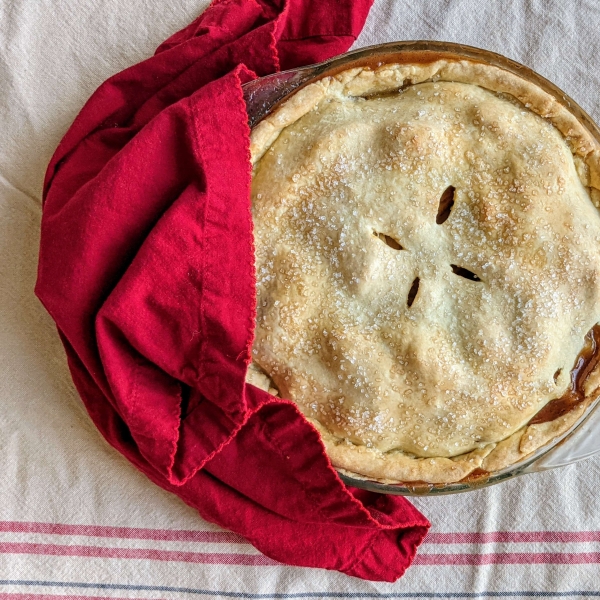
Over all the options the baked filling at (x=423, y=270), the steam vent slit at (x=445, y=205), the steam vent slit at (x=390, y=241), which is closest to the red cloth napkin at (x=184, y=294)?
the baked filling at (x=423, y=270)

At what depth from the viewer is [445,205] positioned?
1152 mm

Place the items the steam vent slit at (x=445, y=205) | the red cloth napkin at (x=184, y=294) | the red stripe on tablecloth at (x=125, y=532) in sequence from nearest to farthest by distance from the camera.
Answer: the red cloth napkin at (x=184, y=294) → the steam vent slit at (x=445, y=205) → the red stripe on tablecloth at (x=125, y=532)

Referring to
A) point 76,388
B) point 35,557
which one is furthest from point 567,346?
point 35,557

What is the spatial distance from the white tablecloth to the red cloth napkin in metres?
0.14

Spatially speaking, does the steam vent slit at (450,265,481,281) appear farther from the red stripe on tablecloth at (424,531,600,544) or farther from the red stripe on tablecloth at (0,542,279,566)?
the red stripe on tablecloth at (0,542,279,566)

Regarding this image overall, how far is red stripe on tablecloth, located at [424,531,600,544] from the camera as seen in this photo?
53.5 inches

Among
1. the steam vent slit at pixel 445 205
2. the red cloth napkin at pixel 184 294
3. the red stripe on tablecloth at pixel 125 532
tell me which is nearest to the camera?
the red cloth napkin at pixel 184 294

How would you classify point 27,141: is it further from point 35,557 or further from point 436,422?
point 436,422

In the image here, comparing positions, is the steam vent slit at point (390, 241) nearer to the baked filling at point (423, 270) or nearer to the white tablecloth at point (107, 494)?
the baked filling at point (423, 270)

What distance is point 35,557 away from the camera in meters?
1.34

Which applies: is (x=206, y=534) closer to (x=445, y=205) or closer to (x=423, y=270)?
(x=423, y=270)

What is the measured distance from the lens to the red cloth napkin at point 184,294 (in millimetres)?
1038

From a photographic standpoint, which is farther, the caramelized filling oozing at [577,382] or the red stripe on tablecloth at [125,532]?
the red stripe on tablecloth at [125,532]

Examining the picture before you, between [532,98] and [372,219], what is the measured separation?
0.37 metres
